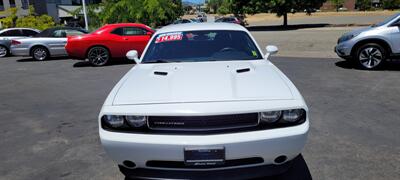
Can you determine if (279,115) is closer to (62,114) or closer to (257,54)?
(257,54)

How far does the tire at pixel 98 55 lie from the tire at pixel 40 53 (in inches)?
141

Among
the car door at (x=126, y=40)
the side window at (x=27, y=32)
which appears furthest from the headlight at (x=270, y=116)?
the side window at (x=27, y=32)

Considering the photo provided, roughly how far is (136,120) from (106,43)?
30.4ft

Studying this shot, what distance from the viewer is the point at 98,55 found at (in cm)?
1149

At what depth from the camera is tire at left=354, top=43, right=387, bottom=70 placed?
28.4ft

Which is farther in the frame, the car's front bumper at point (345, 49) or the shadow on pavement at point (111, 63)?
the shadow on pavement at point (111, 63)

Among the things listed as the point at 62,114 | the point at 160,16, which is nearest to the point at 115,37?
the point at 62,114

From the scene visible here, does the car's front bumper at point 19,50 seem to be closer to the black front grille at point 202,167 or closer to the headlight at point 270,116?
the black front grille at point 202,167

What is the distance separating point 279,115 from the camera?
2732 mm

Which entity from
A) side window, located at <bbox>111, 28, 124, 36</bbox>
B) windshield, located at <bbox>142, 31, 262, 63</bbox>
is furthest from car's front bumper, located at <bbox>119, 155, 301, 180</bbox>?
side window, located at <bbox>111, 28, 124, 36</bbox>

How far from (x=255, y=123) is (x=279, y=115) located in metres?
0.22

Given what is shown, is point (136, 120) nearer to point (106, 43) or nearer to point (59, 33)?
point (106, 43)

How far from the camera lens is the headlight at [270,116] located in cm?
269

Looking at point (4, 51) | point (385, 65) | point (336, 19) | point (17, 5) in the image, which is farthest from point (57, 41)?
point (336, 19)
